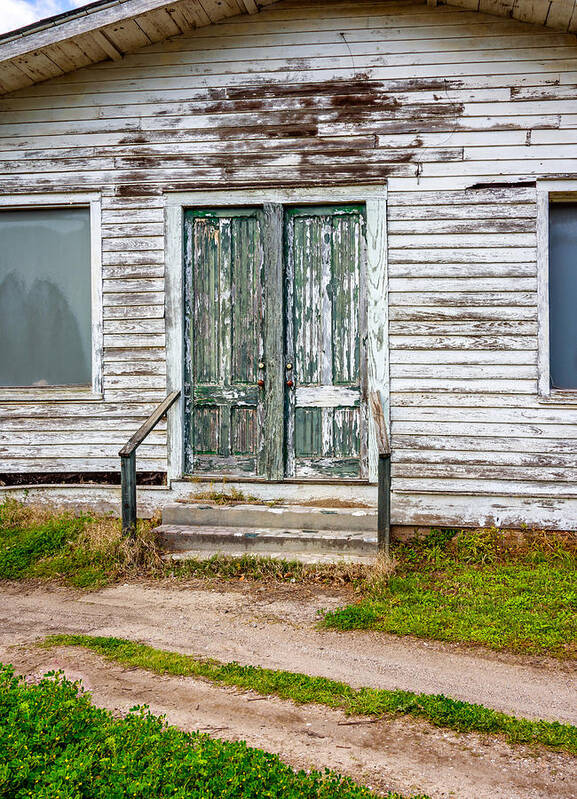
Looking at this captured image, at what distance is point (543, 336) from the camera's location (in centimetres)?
617

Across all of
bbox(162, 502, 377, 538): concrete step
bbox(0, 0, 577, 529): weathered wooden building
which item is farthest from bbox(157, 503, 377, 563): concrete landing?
bbox(0, 0, 577, 529): weathered wooden building

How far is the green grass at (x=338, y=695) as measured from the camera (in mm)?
3143

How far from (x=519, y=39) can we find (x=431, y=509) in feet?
13.8

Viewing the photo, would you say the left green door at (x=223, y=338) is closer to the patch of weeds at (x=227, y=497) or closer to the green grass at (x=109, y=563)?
the patch of weeds at (x=227, y=497)

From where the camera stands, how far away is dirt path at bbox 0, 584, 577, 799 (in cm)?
282

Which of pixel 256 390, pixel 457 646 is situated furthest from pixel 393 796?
pixel 256 390

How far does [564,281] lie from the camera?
635 cm

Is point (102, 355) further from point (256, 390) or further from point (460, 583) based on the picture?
point (460, 583)

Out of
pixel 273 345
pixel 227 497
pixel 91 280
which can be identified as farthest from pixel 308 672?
pixel 91 280

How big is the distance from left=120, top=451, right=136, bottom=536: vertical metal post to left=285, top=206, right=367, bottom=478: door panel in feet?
4.79

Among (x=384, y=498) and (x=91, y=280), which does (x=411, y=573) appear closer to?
(x=384, y=498)

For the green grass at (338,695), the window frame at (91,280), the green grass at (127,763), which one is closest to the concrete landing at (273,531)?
the window frame at (91,280)

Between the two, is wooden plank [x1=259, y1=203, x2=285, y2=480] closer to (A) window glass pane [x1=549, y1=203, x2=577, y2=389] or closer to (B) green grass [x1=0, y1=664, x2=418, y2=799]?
(A) window glass pane [x1=549, y1=203, x2=577, y2=389]

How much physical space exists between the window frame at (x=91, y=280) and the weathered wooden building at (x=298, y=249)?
0.9 inches
